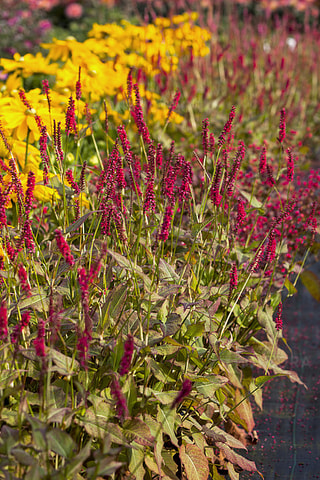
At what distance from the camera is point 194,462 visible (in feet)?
5.30

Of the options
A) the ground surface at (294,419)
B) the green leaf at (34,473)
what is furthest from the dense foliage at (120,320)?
the ground surface at (294,419)

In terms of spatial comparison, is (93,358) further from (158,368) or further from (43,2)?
(43,2)

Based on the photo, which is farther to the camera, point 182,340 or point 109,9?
point 109,9

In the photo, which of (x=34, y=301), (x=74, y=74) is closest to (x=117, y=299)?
(x=34, y=301)

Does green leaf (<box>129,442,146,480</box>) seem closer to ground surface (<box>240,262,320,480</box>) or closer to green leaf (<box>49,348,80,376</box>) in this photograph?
green leaf (<box>49,348,80,376</box>)

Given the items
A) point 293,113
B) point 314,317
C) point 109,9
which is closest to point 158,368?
point 314,317

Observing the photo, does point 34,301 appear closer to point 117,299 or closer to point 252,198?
point 117,299

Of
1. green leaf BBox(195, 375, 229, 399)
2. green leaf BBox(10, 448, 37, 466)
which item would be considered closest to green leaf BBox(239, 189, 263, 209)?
green leaf BBox(195, 375, 229, 399)

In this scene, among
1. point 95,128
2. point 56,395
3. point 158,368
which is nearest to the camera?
point 56,395

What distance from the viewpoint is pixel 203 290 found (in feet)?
6.07

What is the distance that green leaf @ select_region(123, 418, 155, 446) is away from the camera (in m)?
1.40

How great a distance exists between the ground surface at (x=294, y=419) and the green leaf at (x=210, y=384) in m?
0.59

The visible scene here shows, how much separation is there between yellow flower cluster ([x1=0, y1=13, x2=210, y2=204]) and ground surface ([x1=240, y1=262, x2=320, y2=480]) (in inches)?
50.0

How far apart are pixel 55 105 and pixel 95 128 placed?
1.72 metres
